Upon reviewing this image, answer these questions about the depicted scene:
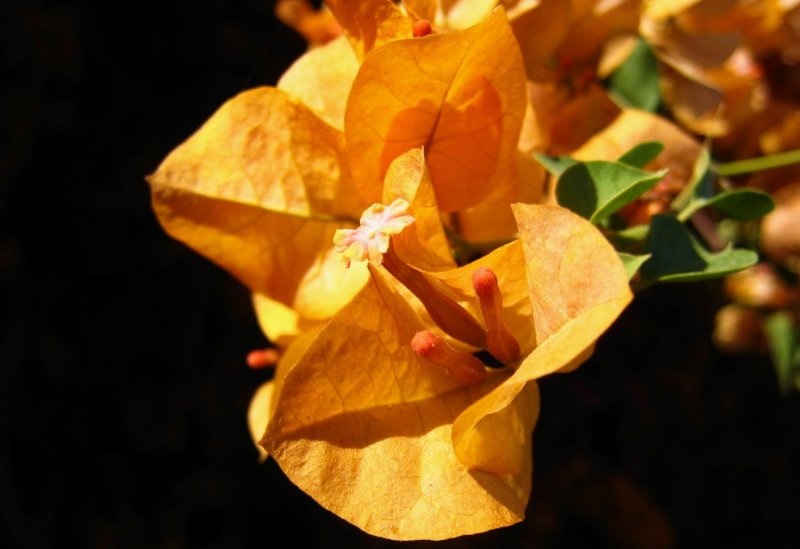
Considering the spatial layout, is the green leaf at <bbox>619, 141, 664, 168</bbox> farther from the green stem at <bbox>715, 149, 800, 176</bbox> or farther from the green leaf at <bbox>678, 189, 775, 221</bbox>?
the green stem at <bbox>715, 149, 800, 176</bbox>

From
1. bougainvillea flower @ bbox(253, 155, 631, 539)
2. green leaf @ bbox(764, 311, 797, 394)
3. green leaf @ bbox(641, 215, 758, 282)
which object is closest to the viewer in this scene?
bougainvillea flower @ bbox(253, 155, 631, 539)

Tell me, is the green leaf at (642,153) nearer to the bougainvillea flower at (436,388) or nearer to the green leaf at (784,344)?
the bougainvillea flower at (436,388)

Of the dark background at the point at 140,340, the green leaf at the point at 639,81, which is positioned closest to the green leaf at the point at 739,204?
the green leaf at the point at 639,81

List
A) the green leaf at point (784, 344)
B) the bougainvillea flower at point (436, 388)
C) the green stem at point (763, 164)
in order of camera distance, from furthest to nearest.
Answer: the green leaf at point (784, 344), the green stem at point (763, 164), the bougainvillea flower at point (436, 388)

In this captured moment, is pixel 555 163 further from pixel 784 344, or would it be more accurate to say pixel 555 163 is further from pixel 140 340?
pixel 140 340

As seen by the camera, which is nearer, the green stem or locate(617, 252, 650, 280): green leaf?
locate(617, 252, 650, 280): green leaf

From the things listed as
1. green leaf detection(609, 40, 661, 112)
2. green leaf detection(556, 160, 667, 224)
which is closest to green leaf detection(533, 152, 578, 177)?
green leaf detection(556, 160, 667, 224)

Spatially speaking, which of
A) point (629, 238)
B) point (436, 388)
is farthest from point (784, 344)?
point (436, 388)

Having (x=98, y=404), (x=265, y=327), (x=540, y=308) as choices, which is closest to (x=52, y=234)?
(x=98, y=404)

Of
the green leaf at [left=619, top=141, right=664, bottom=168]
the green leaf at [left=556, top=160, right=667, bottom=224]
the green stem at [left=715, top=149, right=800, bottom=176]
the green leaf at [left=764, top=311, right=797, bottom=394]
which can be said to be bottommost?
the green leaf at [left=764, top=311, right=797, bottom=394]
